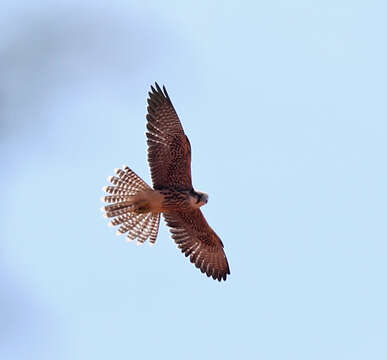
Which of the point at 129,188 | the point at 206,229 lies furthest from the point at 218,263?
the point at 129,188

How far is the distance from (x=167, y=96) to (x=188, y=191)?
1334mm

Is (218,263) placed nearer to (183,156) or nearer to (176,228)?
(176,228)

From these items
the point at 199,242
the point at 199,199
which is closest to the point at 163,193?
the point at 199,199

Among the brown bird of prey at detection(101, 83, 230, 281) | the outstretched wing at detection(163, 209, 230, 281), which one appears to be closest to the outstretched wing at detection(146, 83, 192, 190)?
the brown bird of prey at detection(101, 83, 230, 281)

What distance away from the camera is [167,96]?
1484 cm

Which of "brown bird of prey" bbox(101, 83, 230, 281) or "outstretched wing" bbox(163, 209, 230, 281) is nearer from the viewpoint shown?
"brown bird of prey" bbox(101, 83, 230, 281)

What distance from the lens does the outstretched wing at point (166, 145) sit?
14.7m

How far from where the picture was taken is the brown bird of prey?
14695mm

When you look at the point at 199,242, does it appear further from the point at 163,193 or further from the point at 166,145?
the point at 166,145

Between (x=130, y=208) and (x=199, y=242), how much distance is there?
1.16 meters

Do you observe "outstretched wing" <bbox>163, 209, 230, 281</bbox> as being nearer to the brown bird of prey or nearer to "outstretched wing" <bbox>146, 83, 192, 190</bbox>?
the brown bird of prey

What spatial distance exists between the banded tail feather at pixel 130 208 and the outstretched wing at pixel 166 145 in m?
0.29

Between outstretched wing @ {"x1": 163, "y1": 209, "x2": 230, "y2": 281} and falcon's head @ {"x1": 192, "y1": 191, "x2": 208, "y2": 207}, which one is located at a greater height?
Result: falcon's head @ {"x1": 192, "y1": 191, "x2": 208, "y2": 207}

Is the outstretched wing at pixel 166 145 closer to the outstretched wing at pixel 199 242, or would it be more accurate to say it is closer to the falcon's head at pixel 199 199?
the falcon's head at pixel 199 199
